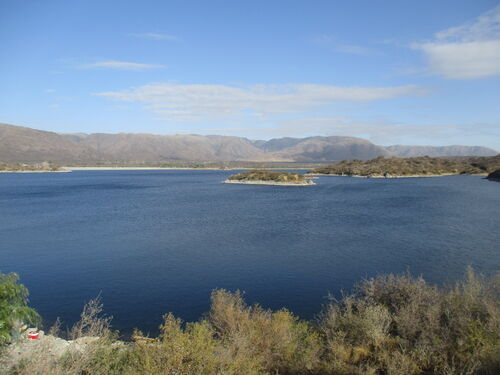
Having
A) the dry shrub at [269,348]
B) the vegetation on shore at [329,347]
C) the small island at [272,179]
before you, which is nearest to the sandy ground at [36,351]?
the vegetation on shore at [329,347]

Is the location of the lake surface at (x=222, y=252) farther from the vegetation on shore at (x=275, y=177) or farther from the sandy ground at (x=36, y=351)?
the vegetation on shore at (x=275, y=177)

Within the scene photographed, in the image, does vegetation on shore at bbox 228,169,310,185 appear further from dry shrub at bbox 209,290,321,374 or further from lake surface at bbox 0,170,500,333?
dry shrub at bbox 209,290,321,374

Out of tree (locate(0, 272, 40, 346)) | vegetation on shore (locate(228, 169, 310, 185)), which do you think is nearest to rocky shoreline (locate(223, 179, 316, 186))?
vegetation on shore (locate(228, 169, 310, 185))

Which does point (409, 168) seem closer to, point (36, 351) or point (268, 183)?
point (268, 183)

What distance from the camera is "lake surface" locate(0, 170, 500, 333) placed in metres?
19.2

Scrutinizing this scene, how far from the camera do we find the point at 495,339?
9.26 m

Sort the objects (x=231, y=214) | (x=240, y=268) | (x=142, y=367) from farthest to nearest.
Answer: (x=231, y=214) < (x=240, y=268) < (x=142, y=367)

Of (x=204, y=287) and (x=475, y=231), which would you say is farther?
(x=475, y=231)

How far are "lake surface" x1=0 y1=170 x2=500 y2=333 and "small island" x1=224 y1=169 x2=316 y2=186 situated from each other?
49551mm

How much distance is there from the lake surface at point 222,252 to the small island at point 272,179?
49.6 m

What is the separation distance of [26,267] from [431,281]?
27.0 meters

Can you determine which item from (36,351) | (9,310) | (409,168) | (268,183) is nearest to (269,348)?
(36,351)

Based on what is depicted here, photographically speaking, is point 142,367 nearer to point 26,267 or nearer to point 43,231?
point 26,267

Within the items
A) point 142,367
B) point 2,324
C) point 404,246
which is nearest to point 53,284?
point 2,324
